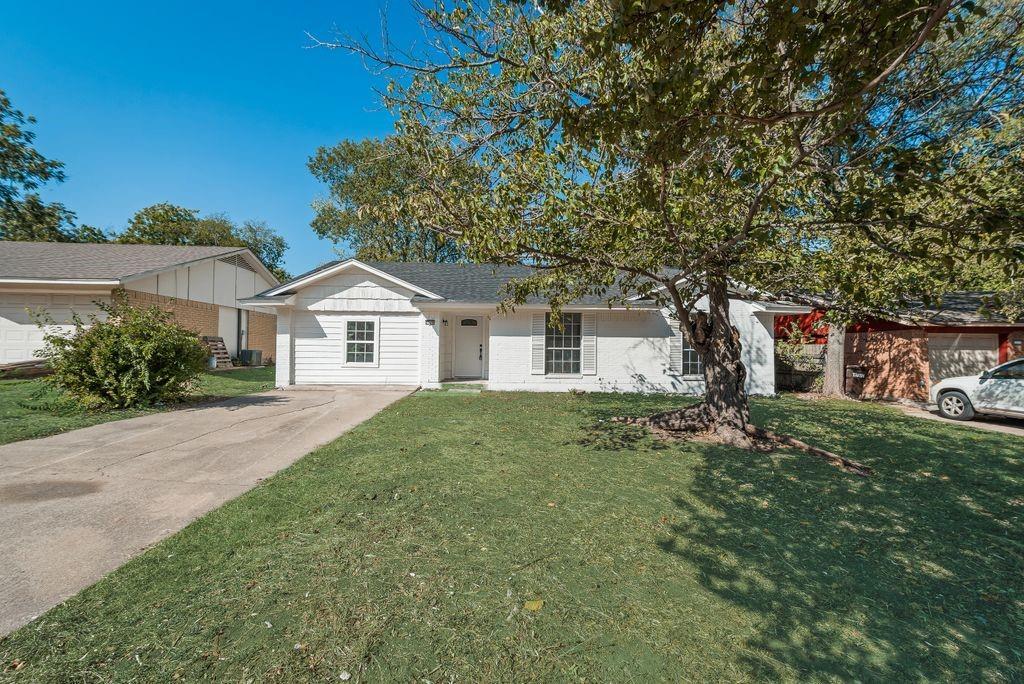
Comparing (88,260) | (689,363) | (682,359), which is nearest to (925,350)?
(689,363)

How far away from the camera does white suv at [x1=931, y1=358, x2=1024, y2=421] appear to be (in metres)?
9.05

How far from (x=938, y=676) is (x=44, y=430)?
34.6 feet

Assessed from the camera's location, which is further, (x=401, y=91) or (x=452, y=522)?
(x=401, y=91)

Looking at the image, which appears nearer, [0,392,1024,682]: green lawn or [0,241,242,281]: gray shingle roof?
[0,392,1024,682]: green lawn

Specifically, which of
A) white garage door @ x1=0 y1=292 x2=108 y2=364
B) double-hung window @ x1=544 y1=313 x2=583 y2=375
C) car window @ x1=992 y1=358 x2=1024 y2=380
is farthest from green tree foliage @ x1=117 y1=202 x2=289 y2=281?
car window @ x1=992 y1=358 x2=1024 y2=380

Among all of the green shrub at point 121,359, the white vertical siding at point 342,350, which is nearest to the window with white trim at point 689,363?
the white vertical siding at point 342,350

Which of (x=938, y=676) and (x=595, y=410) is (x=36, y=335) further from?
(x=938, y=676)

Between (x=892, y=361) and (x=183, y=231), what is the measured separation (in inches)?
1720

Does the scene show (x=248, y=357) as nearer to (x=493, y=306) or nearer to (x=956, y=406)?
(x=493, y=306)

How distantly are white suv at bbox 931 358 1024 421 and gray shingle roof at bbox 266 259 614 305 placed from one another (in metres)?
8.22

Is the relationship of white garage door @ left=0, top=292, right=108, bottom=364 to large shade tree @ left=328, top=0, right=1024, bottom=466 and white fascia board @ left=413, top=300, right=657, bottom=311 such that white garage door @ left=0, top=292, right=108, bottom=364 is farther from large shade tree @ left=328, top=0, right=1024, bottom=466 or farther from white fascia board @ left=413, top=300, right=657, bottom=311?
large shade tree @ left=328, top=0, right=1024, bottom=466

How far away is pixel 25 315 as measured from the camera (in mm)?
13867

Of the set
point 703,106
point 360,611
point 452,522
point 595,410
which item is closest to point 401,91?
point 703,106

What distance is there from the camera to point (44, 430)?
6.77 metres
